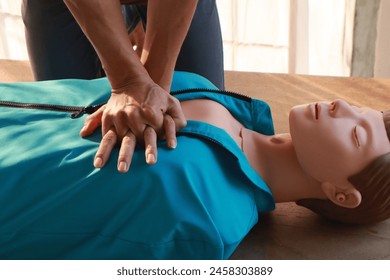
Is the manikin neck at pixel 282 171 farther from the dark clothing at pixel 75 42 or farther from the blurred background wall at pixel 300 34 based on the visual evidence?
the blurred background wall at pixel 300 34

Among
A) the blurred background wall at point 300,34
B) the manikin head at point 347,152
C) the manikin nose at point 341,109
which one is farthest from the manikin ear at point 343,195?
the blurred background wall at point 300,34

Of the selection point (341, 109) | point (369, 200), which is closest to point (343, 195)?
point (369, 200)

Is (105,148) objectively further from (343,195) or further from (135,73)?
(343,195)

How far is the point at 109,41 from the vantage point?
1.14 m

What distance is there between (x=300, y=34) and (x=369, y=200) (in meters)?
1.72

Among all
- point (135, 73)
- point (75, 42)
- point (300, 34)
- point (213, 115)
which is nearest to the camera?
point (135, 73)

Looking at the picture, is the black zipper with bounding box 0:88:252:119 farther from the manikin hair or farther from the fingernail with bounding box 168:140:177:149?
the manikin hair

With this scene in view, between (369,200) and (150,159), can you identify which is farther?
(369,200)

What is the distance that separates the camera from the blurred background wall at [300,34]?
8.91 ft

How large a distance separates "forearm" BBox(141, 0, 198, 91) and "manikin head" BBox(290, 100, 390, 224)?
31 cm

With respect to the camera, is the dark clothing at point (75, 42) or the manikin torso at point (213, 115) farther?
the dark clothing at point (75, 42)

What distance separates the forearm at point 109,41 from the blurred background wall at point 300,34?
1680 mm

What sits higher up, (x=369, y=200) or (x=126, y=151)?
(x=126, y=151)

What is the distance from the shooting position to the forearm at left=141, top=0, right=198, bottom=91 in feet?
3.99
